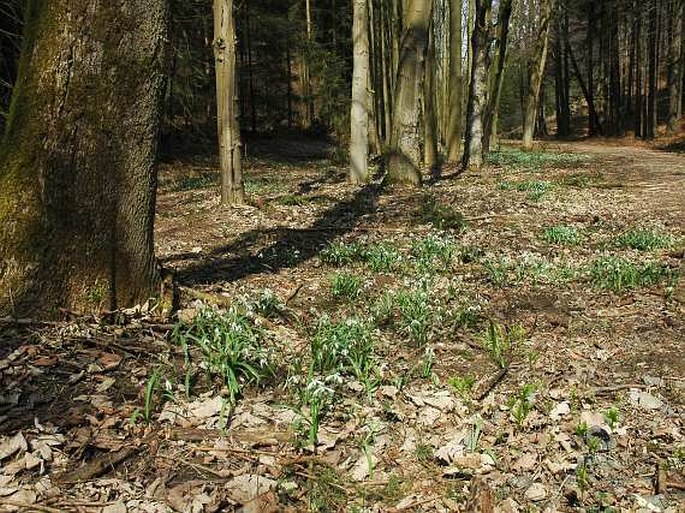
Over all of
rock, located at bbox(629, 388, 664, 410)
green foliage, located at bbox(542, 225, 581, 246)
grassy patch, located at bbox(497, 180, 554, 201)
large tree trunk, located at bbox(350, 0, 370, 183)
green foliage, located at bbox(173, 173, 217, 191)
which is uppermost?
large tree trunk, located at bbox(350, 0, 370, 183)

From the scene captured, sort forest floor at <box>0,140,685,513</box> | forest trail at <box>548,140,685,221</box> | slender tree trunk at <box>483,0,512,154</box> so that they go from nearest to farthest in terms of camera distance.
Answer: forest floor at <box>0,140,685,513</box> < forest trail at <box>548,140,685,221</box> < slender tree trunk at <box>483,0,512,154</box>

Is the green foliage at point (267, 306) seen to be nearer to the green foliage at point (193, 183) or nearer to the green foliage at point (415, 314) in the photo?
the green foliage at point (415, 314)

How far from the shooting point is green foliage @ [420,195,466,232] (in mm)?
8531

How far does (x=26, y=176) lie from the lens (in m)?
3.65

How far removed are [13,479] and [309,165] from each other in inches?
857

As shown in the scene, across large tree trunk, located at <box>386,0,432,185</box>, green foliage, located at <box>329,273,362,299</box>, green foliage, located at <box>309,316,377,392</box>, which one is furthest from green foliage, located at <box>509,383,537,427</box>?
large tree trunk, located at <box>386,0,432,185</box>

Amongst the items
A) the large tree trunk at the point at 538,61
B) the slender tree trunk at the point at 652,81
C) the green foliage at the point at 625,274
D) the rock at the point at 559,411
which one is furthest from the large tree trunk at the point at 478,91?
the slender tree trunk at the point at 652,81

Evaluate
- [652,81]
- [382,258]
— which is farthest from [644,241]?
[652,81]

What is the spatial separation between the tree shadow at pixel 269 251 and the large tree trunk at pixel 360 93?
3366mm

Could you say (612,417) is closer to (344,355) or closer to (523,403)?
(523,403)

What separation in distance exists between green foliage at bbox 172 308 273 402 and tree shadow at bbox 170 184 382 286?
1.14 metres

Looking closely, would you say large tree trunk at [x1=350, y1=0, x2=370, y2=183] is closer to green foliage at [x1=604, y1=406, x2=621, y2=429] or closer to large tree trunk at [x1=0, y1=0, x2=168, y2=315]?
large tree trunk at [x1=0, y1=0, x2=168, y2=315]

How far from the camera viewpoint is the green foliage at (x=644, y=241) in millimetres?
7008

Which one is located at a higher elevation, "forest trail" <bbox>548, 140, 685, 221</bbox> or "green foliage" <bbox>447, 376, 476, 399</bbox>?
"forest trail" <bbox>548, 140, 685, 221</bbox>
